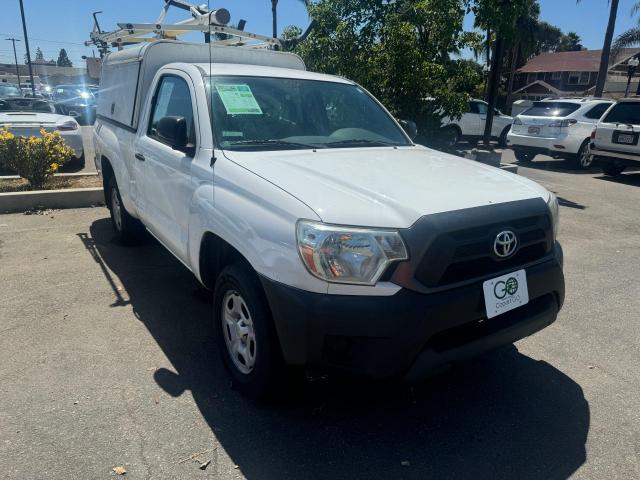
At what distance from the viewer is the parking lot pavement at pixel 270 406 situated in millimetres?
2547

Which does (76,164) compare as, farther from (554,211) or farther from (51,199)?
(554,211)

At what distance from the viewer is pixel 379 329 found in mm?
2303

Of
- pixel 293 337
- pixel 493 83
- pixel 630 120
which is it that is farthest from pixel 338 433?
pixel 630 120

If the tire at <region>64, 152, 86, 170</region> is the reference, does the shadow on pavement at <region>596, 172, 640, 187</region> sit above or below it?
below

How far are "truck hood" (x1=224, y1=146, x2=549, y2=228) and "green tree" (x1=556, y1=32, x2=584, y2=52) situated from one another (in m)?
72.7

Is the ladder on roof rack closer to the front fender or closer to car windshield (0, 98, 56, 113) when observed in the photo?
the front fender

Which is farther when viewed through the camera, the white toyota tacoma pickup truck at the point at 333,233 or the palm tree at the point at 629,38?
the palm tree at the point at 629,38

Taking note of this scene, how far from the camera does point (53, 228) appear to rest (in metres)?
6.37

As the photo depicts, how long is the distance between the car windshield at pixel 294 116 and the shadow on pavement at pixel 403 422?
1.53 metres

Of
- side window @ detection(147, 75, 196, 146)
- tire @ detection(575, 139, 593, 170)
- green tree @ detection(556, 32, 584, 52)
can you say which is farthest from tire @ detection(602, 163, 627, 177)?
green tree @ detection(556, 32, 584, 52)

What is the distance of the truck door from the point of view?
3438 millimetres

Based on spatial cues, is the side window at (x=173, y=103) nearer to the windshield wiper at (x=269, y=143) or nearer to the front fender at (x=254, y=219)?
the windshield wiper at (x=269, y=143)

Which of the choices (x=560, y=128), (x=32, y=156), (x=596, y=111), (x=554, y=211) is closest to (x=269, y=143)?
(x=554, y=211)

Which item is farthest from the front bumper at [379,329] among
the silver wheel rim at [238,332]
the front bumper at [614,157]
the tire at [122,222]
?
the front bumper at [614,157]
